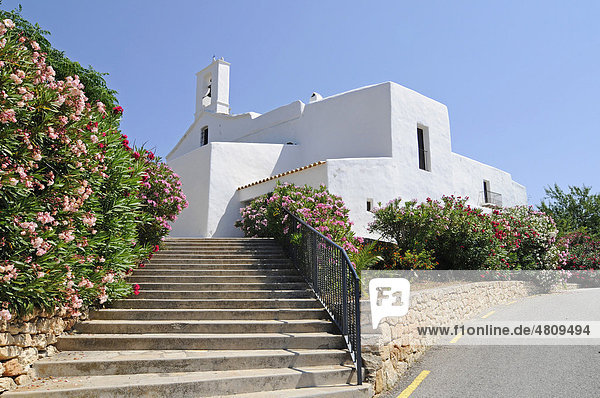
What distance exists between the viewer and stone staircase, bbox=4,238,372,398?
5.00m

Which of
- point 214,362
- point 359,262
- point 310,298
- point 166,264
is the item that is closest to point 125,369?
point 214,362

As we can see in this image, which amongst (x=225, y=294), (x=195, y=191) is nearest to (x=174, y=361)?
(x=225, y=294)

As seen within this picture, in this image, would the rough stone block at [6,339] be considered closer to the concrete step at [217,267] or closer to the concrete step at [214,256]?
the concrete step at [217,267]

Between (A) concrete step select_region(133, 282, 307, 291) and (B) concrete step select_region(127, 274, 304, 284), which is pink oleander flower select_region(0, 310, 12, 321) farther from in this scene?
(B) concrete step select_region(127, 274, 304, 284)

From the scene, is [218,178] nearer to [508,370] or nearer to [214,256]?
[214,256]

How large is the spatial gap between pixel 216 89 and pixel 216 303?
17695 mm

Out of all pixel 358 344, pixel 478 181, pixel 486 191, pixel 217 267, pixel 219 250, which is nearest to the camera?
pixel 358 344

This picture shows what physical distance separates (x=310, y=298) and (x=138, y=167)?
385cm

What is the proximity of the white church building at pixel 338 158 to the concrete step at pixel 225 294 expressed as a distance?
702cm

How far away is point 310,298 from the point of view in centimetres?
764

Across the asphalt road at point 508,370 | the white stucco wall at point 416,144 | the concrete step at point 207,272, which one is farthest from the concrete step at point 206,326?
the white stucco wall at point 416,144

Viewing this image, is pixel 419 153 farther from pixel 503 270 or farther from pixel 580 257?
pixel 580 257

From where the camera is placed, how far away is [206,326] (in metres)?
6.38

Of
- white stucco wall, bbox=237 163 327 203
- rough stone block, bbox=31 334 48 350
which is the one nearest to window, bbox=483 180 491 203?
white stucco wall, bbox=237 163 327 203
